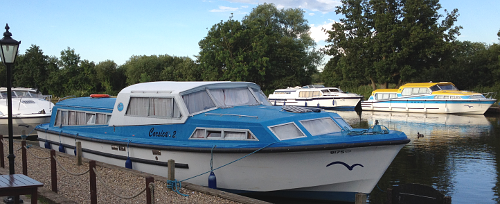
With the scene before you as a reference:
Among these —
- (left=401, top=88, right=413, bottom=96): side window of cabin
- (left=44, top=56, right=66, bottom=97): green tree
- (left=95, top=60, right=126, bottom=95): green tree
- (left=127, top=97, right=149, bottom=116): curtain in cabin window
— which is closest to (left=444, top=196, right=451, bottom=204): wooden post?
(left=127, top=97, right=149, bottom=116): curtain in cabin window

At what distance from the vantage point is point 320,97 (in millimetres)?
44906

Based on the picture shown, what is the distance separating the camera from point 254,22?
63.6 metres

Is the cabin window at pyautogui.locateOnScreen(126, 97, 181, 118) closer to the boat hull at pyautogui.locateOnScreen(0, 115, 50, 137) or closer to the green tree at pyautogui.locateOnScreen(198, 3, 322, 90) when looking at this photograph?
the boat hull at pyautogui.locateOnScreen(0, 115, 50, 137)

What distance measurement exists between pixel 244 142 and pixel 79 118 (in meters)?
7.55

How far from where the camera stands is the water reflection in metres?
12.1

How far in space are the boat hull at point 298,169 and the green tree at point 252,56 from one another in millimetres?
48381

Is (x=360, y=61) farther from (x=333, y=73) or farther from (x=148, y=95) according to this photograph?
(x=148, y=95)

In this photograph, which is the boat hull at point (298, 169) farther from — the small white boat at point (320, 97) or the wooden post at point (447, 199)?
the small white boat at point (320, 97)

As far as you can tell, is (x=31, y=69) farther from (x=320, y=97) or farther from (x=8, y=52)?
(x=8, y=52)

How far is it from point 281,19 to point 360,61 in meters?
32.0

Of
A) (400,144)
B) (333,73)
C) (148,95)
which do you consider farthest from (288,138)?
(333,73)

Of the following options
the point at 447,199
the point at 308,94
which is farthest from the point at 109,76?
the point at 447,199

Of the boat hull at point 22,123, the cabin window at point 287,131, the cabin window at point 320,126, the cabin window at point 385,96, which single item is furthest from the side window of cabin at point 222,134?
the cabin window at point 385,96

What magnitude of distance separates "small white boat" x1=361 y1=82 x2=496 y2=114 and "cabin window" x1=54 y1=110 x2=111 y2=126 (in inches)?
1201
